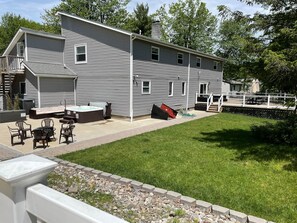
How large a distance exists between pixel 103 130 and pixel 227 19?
282 inches

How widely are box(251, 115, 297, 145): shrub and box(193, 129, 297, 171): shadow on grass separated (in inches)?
13.5

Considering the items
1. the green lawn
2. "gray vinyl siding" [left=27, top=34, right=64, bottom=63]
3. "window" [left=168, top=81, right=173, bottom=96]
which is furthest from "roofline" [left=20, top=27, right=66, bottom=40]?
the green lawn

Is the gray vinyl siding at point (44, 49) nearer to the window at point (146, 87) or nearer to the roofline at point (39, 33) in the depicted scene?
the roofline at point (39, 33)

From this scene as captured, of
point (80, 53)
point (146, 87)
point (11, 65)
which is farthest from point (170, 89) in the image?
point (11, 65)

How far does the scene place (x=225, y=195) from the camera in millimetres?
4539

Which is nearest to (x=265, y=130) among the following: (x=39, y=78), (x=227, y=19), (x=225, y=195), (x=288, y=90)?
(x=288, y=90)

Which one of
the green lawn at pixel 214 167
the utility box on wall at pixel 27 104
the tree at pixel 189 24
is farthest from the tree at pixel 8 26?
the green lawn at pixel 214 167

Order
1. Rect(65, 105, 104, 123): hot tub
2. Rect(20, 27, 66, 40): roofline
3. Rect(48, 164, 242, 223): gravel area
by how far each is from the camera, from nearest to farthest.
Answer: Rect(48, 164, 242, 223): gravel area < Rect(65, 105, 104, 123): hot tub < Rect(20, 27, 66, 40): roofline

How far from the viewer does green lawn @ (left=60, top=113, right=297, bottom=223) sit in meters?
4.38

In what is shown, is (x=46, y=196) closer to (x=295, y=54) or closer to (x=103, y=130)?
(x=295, y=54)

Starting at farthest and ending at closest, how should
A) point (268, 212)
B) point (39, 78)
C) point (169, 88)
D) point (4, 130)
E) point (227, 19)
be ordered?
point (169, 88) → point (39, 78) → point (4, 130) → point (227, 19) → point (268, 212)

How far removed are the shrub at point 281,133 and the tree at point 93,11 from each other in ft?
103

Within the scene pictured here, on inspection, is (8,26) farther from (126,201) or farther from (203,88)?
(126,201)

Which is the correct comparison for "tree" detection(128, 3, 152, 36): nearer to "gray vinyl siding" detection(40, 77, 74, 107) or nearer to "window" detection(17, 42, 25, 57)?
"window" detection(17, 42, 25, 57)
